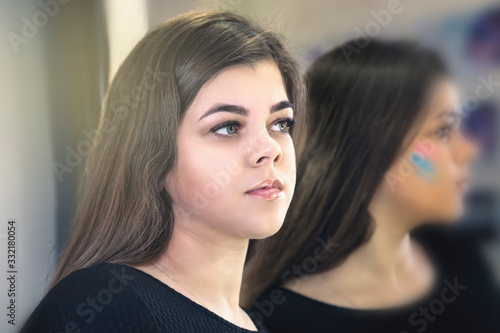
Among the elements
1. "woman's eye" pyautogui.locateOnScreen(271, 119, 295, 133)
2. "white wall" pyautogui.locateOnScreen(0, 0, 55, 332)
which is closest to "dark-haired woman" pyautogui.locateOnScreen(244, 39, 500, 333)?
"woman's eye" pyautogui.locateOnScreen(271, 119, 295, 133)

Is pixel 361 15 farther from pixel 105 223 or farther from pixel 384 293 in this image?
pixel 105 223

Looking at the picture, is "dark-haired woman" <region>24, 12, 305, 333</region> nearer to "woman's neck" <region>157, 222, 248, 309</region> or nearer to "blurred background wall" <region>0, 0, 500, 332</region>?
"woman's neck" <region>157, 222, 248, 309</region>

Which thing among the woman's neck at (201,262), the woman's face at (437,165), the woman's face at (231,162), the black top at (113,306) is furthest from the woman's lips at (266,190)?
the woman's face at (437,165)

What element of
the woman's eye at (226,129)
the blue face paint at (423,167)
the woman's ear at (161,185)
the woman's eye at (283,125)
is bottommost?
the woman's ear at (161,185)

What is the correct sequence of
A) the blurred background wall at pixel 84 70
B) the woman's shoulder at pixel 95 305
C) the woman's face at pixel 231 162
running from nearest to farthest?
the woman's shoulder at pixel 95 305
the woman's face at pixel 231 162
the blurred background wall at pixel 84 70

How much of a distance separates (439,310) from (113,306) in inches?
34.4

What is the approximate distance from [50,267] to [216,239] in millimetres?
385

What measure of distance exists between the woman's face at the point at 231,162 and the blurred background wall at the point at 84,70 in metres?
0.30

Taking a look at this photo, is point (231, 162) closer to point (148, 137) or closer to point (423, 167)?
point (148, 137)

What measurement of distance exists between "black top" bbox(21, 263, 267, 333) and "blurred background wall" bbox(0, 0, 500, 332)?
0.86ft

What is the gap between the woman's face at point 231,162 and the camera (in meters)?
1.24

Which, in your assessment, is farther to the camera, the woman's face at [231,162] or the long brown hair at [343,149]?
the long brown hair at [343,149]

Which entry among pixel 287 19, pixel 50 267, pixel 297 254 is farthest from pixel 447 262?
pixel 50 267

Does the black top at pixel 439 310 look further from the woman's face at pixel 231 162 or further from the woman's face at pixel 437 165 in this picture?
the woman's face at pixel 231 162
